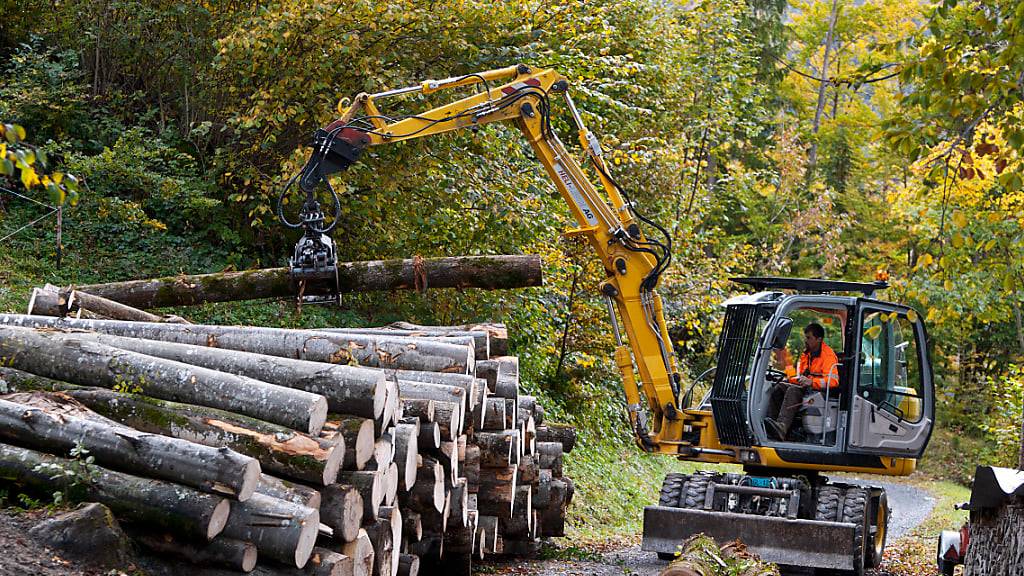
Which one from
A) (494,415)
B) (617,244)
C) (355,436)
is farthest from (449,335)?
(355,436)

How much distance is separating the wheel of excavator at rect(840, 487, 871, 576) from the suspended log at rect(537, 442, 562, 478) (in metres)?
3.03

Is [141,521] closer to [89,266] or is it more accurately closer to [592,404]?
[89,266]

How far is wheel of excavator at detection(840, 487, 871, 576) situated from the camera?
34.1ft

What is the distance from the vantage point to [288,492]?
603 cm

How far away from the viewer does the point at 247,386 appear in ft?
21.1

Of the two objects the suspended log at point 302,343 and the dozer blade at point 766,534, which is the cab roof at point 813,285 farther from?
the suspended log at point 302,343

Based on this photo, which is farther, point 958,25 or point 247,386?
point 958,25

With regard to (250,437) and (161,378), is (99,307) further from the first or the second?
(250,437)

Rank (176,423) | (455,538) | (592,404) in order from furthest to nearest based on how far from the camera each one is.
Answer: (592,404) → (455,538) → (176,423)

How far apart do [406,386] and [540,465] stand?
3.72 metres

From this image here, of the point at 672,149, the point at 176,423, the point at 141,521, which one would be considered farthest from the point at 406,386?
the point at 672,149

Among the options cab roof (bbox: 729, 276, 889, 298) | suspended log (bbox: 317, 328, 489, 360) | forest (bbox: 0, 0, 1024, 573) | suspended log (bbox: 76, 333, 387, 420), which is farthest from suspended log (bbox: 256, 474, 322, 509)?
forest (bbox: 0, 0, 1024, 573)

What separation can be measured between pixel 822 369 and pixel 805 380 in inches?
8.0

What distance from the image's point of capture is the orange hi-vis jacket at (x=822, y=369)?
10977 mm
